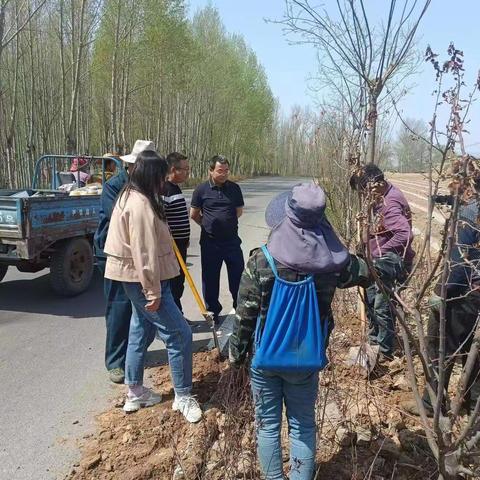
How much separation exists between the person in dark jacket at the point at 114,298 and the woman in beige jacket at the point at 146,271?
37cm

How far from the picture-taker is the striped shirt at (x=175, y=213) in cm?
416

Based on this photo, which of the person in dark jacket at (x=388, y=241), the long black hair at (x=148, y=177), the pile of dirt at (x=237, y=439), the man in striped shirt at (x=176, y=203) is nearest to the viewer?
the pile of dirt at (x=237, y=439)

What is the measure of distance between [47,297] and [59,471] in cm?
351

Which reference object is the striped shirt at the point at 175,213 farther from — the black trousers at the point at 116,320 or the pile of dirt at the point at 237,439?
the pile of dirt at the point at 237,439

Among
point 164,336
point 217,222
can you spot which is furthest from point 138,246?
point 217,222

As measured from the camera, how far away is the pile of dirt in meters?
2.38

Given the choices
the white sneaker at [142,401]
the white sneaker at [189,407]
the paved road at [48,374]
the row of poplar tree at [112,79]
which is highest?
the row of poplar tree at [112,79]

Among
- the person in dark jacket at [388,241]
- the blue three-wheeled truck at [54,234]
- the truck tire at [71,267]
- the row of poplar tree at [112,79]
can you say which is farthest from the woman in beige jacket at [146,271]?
the row of poplar tree at [112,79]

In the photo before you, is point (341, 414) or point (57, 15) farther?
point (57, 15)

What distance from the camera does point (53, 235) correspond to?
5355mm

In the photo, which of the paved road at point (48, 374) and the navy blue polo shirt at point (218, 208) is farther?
the navy blue polo shirt at point (218, 208)

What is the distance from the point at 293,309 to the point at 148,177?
4.43 ft

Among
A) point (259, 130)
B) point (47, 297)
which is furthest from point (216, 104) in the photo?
point (47, 297)

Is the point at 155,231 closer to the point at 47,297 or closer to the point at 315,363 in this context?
the point at 315,363
